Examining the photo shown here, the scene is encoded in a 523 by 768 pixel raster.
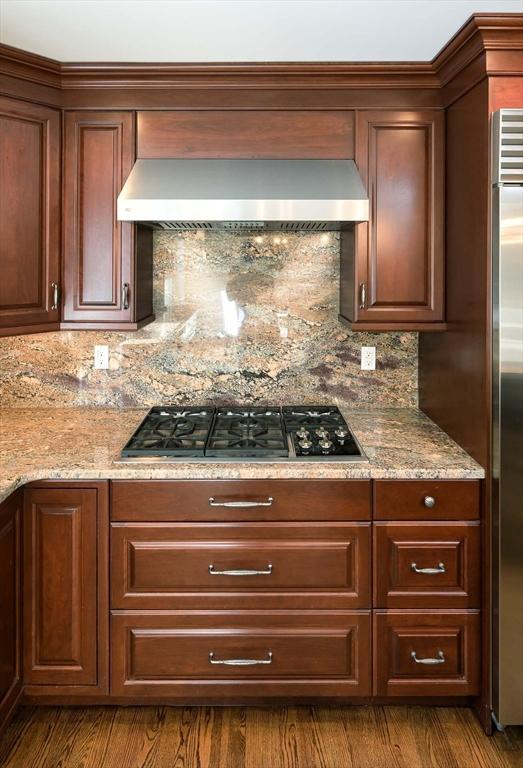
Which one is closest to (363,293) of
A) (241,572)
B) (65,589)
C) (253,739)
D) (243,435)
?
(243,435)

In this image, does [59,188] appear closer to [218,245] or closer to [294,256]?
[218,245]

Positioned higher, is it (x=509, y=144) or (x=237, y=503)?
(x=509, y=144)

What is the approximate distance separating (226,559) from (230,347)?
1128 millimetres

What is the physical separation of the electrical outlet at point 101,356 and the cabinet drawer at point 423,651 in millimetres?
1680

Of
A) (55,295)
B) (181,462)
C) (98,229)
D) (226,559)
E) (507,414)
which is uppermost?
(98,229)

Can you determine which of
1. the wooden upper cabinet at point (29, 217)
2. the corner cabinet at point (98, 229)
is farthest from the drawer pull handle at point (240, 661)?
the wooden upper cabinet at point (29, 217)

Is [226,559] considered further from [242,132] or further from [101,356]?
[242,132]

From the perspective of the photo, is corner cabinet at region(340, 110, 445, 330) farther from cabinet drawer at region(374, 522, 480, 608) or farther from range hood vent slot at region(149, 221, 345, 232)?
cabinet drawer at region(374, 522, 480, 608)

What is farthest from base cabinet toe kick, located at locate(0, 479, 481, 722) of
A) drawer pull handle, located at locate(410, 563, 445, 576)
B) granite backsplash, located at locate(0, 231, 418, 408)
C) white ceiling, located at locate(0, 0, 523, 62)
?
white ceiling, located at locate(0, 0, 523, 62)

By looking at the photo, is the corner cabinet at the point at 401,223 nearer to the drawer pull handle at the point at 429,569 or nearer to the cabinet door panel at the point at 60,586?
the drawer pull handle at the point at 429,569

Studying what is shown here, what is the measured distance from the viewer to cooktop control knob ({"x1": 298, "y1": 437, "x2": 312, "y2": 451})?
234cm

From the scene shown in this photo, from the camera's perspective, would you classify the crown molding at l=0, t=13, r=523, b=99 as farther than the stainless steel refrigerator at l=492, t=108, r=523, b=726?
Yes

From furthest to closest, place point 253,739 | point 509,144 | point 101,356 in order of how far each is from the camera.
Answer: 1. point 101,356
2. point 253,739
3. point 509,144

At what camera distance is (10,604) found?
211 centimetres
